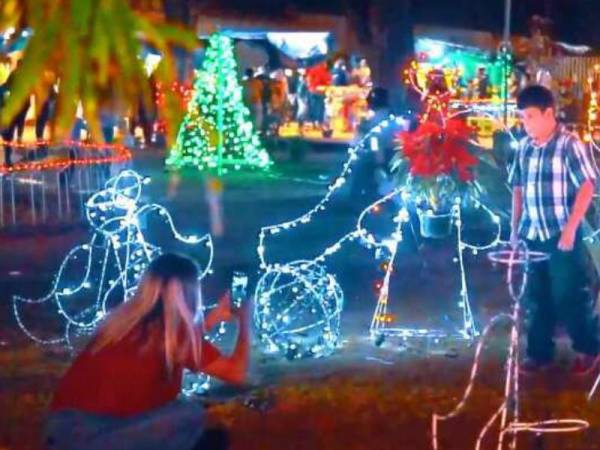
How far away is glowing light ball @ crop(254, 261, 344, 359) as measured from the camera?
9922 mm

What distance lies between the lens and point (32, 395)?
904 cm

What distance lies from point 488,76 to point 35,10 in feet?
100

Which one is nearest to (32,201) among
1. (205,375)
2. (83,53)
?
(205,375)

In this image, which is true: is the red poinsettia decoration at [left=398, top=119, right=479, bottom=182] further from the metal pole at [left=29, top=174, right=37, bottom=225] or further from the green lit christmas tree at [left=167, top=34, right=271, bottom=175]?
the green lit christmas tree at [left=167, top=34, right=271, bottom=175]

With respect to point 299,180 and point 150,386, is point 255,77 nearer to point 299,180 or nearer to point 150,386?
point 299,180

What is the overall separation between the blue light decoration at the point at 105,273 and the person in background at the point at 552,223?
2191mm

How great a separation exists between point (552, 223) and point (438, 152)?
2570mm

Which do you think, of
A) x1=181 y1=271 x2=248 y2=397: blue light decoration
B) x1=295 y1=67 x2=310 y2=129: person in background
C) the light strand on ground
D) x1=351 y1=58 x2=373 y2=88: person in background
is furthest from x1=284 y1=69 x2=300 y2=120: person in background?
the light strand on ground

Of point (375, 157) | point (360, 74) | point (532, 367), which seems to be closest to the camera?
point (532, 367)

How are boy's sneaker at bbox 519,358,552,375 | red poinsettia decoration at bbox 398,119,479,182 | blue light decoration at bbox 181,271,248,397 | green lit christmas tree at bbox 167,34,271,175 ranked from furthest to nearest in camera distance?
1. green lit christmas tree at bbox 167,34,271,175
2. red poinsettia decoration at bbox 398,119,479,182
3. boy's sneaker at bbox 519,358,552,375
4. blue light decoration at bbox 181,271,248,397

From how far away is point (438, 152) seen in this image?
11688 millimetres

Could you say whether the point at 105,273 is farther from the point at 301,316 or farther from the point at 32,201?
the point at 32,201

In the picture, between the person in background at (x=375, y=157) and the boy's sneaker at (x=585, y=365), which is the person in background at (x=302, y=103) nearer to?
the person in background at (x=375, y=157)

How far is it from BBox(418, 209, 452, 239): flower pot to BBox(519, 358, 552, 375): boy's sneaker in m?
2.78
